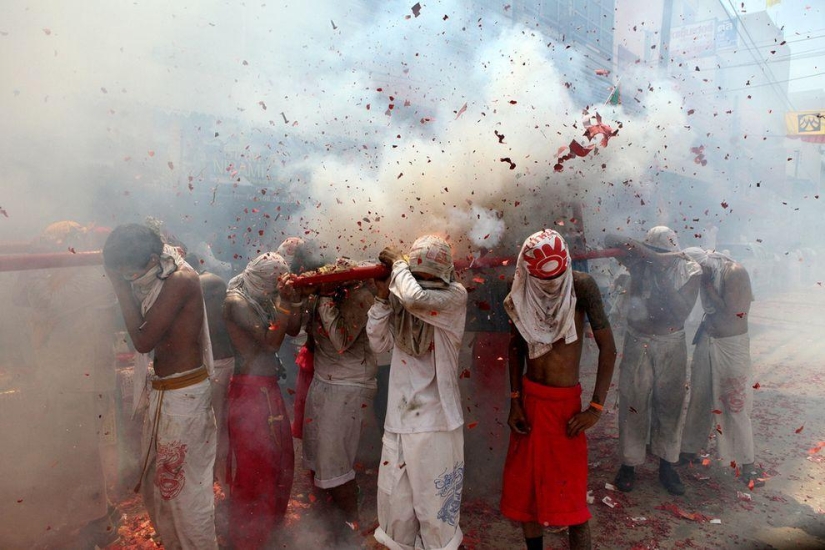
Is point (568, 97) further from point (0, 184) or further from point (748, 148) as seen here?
point (748, 148)

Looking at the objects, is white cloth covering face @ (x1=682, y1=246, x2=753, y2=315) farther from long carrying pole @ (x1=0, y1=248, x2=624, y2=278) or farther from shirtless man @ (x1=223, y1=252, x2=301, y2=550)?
shirtless man @ (x1=223, y1=252, x2=301, y2=550)

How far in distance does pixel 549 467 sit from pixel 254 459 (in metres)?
1.80

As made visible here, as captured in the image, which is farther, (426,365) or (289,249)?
(289,249)

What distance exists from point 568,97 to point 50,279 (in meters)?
A: 4.41

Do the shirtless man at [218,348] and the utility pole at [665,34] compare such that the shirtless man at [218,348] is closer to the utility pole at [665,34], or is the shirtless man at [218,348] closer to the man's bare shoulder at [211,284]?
the man's bare shoulder at [211,284]

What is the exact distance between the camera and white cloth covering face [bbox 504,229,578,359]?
117 inches

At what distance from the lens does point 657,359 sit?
4414 mm

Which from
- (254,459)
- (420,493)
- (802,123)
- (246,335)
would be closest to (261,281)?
(246,335)

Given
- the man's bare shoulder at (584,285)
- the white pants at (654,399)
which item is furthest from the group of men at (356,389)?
the white pants at (654,399)

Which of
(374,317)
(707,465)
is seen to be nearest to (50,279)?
(374,317)

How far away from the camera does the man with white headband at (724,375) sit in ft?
14.7

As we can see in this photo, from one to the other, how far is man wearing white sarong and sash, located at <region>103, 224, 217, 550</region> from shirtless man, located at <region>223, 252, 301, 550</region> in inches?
14.8

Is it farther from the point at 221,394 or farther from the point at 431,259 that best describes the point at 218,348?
the point at 431,259

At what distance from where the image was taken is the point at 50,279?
3.61 meters
